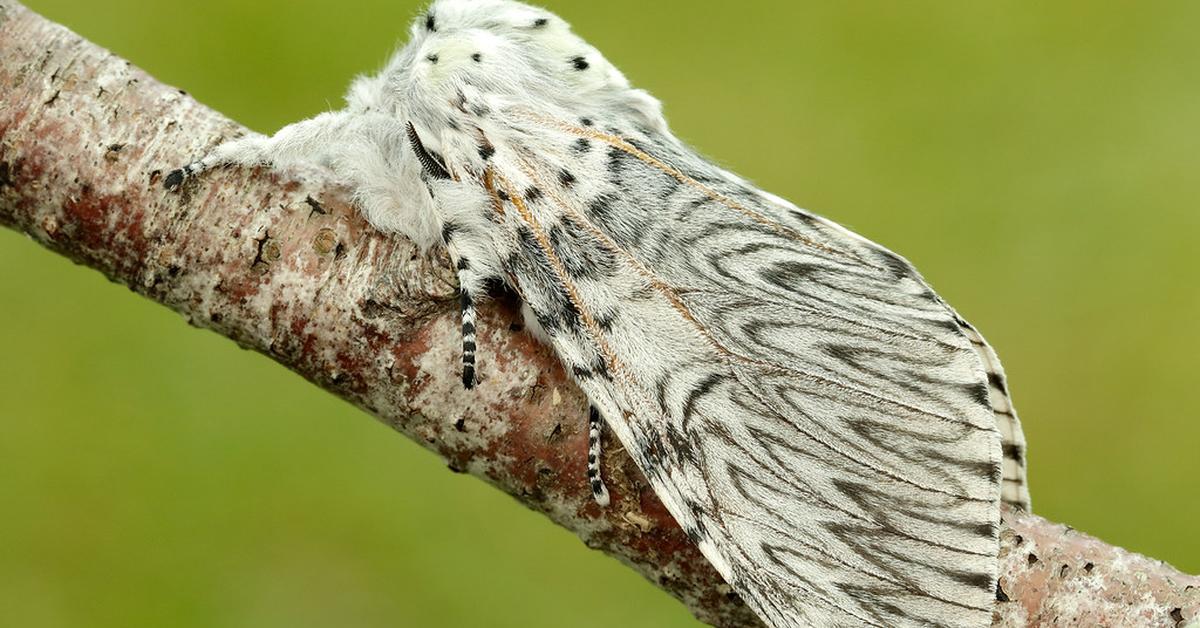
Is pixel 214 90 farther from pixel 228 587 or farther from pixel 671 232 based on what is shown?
pixel 671 232

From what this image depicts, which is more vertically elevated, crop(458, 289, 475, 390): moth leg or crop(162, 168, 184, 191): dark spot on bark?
crop(162, 168, 184, 191): dark spot on bark

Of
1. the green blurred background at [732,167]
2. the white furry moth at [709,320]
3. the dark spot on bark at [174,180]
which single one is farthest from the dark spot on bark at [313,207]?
the green blurred background at [732,167]

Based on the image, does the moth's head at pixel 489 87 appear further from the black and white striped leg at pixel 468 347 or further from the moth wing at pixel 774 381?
the black and white striped leg at pixel 468 347

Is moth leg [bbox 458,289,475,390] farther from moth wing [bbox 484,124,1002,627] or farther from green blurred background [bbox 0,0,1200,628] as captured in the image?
green blurred background [bbox 0,0,1200,628]

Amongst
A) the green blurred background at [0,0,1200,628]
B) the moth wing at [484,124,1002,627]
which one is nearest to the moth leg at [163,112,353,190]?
the moth wing at [484,124,1002,627]

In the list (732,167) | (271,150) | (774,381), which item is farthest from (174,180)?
(732,167)

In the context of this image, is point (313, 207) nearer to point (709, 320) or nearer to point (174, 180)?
point (174, 180)

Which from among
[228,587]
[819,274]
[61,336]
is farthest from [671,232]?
[61,336]
